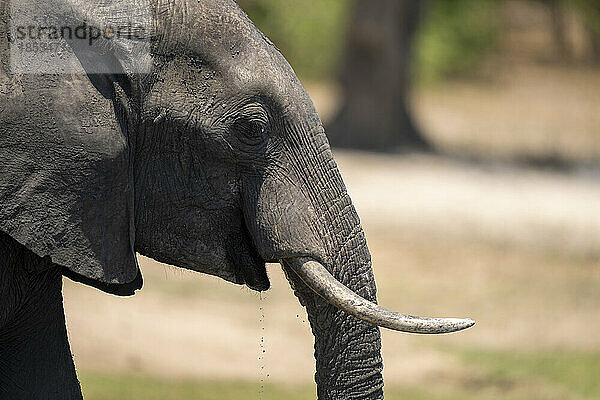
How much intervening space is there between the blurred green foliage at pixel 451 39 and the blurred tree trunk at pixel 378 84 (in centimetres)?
697

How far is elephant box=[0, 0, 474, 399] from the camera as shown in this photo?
2.79 metres

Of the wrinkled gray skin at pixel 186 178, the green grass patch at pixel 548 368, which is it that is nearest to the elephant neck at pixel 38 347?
the wrinkled gray skin at pixel 186 178

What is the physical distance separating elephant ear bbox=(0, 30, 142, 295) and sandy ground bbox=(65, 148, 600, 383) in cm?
347

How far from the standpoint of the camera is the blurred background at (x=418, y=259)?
6.41m

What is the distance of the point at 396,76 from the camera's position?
51.1ft

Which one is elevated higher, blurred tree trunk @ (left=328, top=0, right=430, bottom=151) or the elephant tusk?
blurred tree trunk @ (left=328, top=0, right=430, bottom=151)

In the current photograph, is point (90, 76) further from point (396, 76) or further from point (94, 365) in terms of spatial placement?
point (396, 76)

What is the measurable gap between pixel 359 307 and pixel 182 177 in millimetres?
514

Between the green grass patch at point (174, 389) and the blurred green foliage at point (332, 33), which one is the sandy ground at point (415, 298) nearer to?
the green grass patch at point (174, 389)

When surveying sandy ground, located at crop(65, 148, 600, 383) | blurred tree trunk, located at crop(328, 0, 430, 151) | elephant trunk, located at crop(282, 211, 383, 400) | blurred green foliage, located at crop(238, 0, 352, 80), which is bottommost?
elephant trunk, located at crop(282, 211, 383, 400)

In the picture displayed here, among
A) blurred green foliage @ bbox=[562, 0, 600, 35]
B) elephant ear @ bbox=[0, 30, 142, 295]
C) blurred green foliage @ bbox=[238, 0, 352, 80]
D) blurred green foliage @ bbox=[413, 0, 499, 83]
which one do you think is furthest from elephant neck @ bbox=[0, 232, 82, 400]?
blurred green foliage @ bbox=[562, 0, 600, 35]

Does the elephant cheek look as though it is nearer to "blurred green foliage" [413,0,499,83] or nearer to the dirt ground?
the dirt ground

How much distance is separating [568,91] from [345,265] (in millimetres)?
20166

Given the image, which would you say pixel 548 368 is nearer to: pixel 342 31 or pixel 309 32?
pixel 342 31
